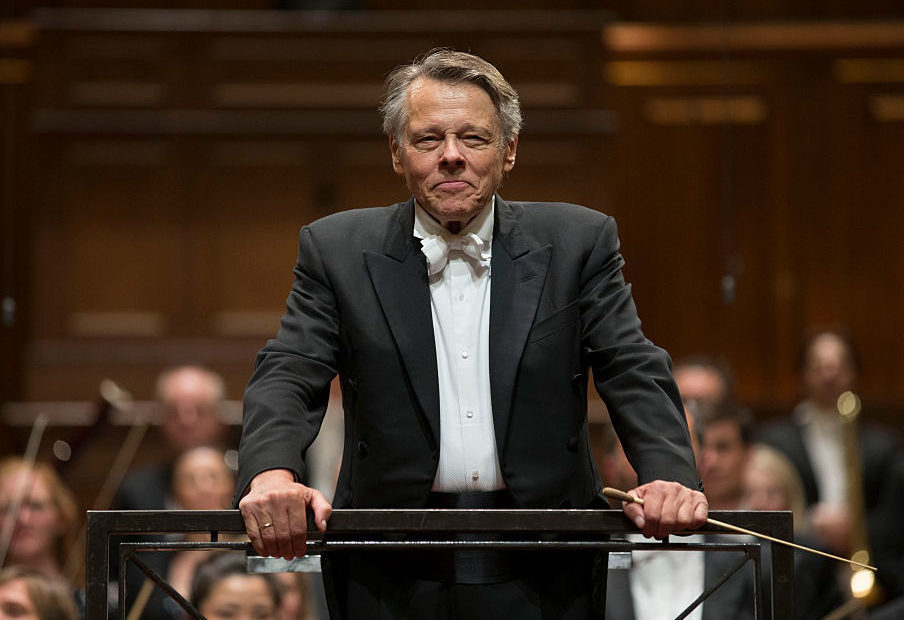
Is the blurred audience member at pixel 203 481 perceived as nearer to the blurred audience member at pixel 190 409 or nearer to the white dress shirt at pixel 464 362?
the blurred audience member at pixel 190 409

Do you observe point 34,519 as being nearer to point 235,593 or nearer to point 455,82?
point 235,593

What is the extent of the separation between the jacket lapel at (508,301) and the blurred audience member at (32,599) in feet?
5.20

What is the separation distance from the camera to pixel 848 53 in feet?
21.3

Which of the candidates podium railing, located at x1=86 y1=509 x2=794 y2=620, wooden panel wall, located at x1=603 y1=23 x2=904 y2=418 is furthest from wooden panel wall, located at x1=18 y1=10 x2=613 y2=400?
podium railing, located at x1=86 y1=509 x2=794 y2=620

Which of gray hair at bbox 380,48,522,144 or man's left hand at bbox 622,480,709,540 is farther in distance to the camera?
gray hair at bbox 380,48,522,144

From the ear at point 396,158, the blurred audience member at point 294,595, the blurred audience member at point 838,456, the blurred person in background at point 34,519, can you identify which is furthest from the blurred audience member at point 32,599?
the blurred audience member at point 838,456

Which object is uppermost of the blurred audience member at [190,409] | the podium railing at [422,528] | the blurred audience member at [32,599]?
the blurred audience member at [190,409]

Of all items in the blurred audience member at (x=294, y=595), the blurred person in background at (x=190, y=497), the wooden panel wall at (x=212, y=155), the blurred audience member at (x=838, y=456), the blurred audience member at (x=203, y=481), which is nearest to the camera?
the blurred audience member at (x=294, y=595)

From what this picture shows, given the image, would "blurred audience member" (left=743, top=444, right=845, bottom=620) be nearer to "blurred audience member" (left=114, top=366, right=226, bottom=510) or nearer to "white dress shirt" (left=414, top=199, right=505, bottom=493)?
"white dress shirt" (left=414, top=199, right=505, bottom=493)

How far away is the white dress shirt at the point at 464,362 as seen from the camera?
2094 mm

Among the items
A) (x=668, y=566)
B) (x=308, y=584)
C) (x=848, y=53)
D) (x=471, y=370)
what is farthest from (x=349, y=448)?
(x=848, y=53)

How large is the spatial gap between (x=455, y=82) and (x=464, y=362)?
1.37ft

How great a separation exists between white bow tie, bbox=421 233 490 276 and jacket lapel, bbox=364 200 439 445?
2 cm

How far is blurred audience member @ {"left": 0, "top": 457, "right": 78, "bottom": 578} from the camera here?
412 cm
